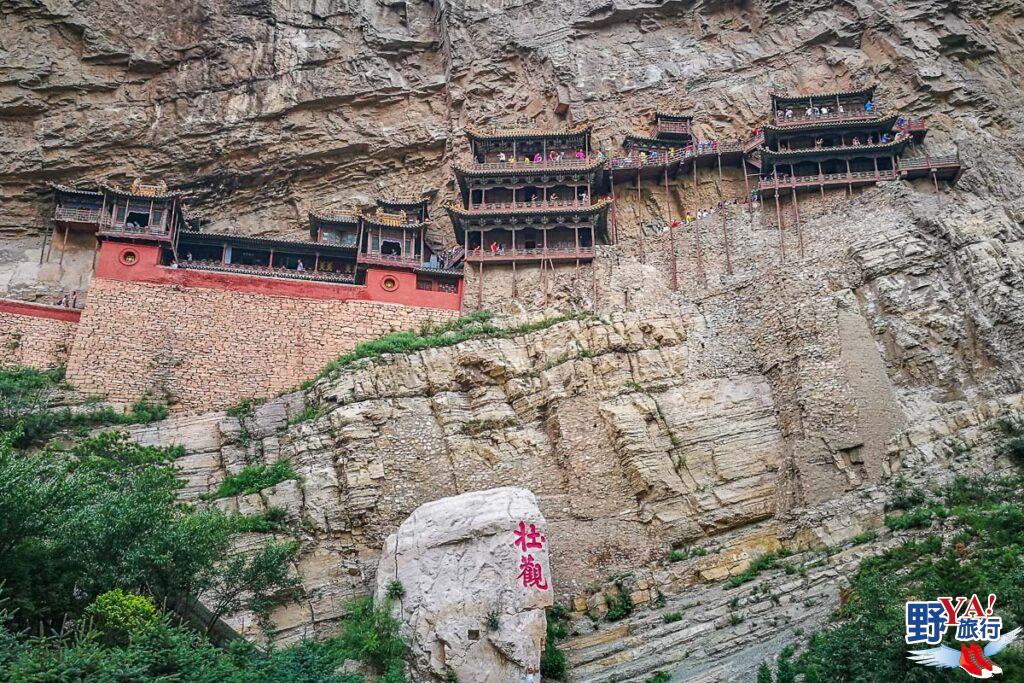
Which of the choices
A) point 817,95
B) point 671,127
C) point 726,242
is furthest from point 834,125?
point 726,242

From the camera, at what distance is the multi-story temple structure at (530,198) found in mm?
31891

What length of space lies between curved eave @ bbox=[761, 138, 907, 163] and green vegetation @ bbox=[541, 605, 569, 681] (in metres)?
17.8

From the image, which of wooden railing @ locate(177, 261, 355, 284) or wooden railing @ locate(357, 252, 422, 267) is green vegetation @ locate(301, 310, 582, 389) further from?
wooden railing @ locate(177, 261, 355, 284)

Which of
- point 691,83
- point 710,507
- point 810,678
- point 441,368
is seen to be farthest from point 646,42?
point 810,678

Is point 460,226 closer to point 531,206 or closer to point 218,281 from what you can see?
point 531,206

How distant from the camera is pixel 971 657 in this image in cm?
1286

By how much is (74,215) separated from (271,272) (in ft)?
24.5

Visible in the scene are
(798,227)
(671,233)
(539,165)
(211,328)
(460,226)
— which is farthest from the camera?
(539,165)

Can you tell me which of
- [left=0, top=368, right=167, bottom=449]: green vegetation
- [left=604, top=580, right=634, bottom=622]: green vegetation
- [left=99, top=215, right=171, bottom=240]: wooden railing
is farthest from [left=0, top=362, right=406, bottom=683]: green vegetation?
[left=99, top=215, right=171, bottom=240]: wooden railing

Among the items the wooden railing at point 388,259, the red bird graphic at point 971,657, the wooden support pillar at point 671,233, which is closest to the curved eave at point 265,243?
the wooden railing at point 388,259

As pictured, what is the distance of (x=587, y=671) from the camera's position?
62.5 feet

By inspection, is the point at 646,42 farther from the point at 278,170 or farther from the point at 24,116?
the point at 24,116

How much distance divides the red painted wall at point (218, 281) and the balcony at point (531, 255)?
5.61 feet

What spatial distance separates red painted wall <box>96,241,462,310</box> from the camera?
29562 millimetres
